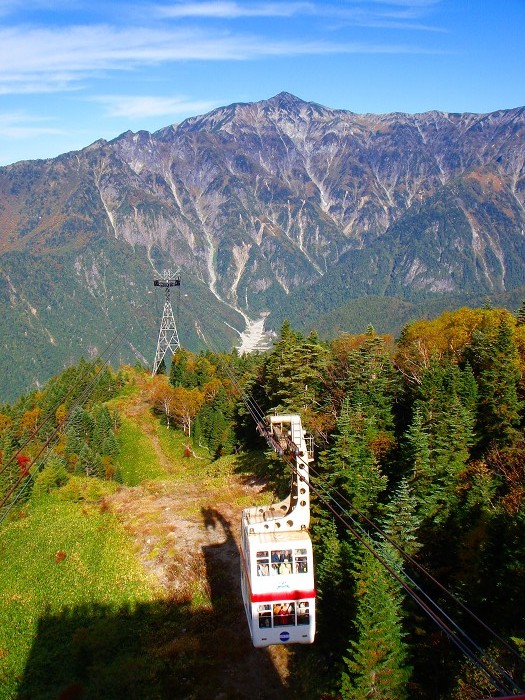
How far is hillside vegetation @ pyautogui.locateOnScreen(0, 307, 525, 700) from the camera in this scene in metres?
24.2

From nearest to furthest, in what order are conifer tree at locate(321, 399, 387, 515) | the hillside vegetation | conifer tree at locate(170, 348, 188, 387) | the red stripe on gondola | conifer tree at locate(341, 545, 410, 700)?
the red stripe on gondola
conifer tree at locate(341, 545, 410, 700)
the hillside vegetation
conifer tree at locate(321, 399, 387, 515)
conifer tree at locate(170, 348, 188, 387)

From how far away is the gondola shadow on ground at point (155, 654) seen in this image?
27.4 meters

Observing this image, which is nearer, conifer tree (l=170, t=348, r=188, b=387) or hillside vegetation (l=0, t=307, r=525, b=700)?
hillside vegetation (l=0, t=307, r=525, b=700)

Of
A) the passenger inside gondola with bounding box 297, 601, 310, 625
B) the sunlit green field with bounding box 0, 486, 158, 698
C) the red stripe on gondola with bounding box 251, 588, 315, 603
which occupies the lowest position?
the sunlit green field with bounding box 0, 486, 158, 698

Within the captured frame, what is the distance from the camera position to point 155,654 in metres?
29.3

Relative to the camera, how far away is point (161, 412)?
94938 millimetres

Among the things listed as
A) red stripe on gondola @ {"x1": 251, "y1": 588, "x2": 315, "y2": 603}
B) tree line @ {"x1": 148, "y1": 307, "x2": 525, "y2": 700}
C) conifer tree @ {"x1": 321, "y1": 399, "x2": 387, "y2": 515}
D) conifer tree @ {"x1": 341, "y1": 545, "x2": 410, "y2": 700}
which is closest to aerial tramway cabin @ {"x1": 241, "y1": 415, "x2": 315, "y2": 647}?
red stripe on gondola @ {"x1": 251, "y1": 588, "x2": 315, "y2": 603}

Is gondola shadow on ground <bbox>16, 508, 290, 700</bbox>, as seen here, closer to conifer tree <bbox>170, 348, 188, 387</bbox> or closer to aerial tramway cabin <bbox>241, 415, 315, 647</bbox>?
aerial tramway cabin <bbox>241, 415, 315, 647</bbox>

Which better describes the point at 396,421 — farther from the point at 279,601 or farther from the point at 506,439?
the point at 279,601

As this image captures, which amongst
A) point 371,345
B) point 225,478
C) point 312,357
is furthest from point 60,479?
point 371,345

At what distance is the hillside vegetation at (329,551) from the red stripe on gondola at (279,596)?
10.5ft

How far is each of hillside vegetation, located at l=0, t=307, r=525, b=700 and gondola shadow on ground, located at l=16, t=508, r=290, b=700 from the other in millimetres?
95

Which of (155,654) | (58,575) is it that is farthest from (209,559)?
(58,575)

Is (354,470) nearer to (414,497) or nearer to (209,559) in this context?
(414,497)
